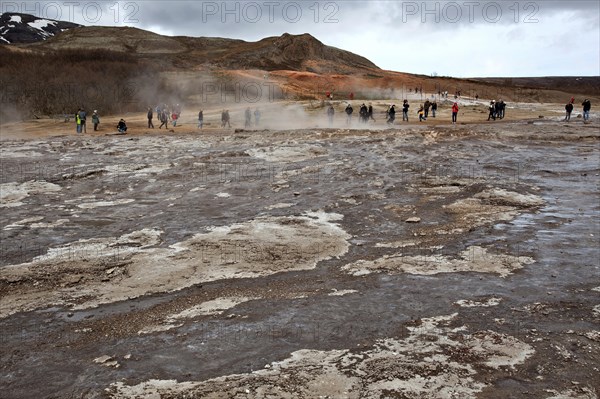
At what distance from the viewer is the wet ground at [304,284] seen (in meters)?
4.68

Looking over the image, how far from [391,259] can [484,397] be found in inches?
Result: 145

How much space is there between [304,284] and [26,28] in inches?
3584

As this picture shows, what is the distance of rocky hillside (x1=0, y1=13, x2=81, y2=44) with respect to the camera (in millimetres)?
77375

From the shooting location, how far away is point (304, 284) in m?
7.03

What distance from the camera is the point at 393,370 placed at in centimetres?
467

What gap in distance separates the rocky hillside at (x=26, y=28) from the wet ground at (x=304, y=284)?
7499cm

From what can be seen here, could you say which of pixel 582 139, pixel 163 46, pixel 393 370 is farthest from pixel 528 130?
pixel 163 46

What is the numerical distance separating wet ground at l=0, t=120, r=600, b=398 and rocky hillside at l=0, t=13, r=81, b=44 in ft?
246

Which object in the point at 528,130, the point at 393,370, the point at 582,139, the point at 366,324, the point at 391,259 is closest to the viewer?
the point at 393,370

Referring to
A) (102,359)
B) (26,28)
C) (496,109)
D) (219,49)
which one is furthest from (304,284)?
(26,28)

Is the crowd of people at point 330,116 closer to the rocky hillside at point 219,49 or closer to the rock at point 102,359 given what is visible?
the rock at point 102,359

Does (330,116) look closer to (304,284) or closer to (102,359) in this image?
(304,284)

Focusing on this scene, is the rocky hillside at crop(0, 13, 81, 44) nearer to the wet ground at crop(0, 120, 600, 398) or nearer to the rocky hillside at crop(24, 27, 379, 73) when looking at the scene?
the rocky hillside at crop(24, 27, 379, 73)

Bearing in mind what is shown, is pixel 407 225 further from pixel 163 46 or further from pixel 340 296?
pixel 163 46
